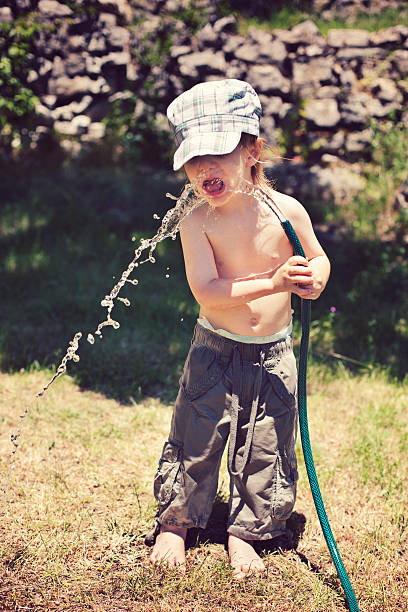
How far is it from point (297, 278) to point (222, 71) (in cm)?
445

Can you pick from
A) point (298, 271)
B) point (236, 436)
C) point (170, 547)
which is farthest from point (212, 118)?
point (170, 547)

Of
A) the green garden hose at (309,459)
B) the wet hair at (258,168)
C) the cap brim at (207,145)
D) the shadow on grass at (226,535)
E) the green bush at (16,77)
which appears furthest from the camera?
the green bush at (16,77)

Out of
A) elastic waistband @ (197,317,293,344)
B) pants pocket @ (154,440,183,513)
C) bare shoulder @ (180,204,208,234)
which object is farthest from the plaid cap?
pants pocket @ (154,440,183,513)

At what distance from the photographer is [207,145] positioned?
5.53ft

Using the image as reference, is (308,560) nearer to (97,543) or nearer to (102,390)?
(97,543)

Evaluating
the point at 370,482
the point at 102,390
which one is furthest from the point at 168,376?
the point at 370,482

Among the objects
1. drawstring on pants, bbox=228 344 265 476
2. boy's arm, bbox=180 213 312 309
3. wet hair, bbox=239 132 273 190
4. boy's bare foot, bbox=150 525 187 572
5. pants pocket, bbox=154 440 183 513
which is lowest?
boy's bare foot, bbox=150 525 187 572

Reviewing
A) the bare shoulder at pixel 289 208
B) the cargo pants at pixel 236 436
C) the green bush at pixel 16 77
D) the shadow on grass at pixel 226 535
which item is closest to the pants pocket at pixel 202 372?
the cargo pants at pixel 236 436

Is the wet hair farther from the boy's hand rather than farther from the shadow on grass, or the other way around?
the shadow on grass

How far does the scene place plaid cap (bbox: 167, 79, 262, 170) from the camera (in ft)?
5.58

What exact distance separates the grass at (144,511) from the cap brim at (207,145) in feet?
4.33

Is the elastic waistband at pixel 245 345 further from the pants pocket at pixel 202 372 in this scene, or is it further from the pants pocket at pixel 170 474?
the pants pocket at pixel 170 474

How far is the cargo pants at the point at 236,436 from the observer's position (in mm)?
1966

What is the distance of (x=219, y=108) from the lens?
5.68 feet
